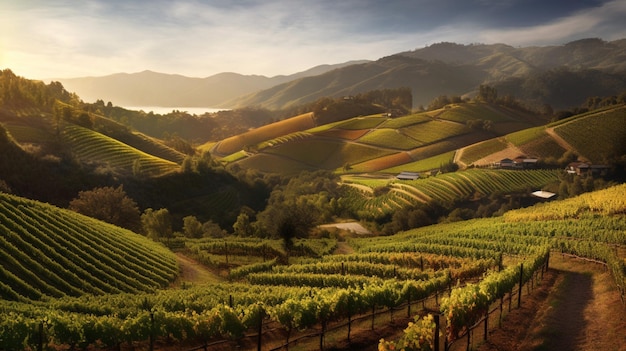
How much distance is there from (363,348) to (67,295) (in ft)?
79.0

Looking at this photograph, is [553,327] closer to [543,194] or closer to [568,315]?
[568,315]

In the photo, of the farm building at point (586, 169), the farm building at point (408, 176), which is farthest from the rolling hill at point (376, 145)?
the farm building at point (586, 169)

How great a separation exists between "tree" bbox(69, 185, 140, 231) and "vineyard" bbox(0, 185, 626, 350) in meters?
19.8

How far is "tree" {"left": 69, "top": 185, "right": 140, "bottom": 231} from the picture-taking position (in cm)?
7731

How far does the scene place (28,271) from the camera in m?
32.5

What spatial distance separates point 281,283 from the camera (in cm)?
4397

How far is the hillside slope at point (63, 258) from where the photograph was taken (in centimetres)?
3247

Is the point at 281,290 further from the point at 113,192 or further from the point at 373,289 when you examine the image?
the point at 113,192

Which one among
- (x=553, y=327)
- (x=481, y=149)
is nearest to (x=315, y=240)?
(x=553, y=327)

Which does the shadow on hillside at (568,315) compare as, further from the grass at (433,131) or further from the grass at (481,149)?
the grass at (433,131)

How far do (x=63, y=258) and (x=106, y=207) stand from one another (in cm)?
4392

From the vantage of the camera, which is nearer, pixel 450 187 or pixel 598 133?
pixel 450 187

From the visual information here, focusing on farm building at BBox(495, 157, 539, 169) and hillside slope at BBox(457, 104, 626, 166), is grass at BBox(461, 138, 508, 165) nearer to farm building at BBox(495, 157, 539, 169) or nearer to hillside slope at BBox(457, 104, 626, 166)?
hillside slope at BBox(457, 104, 626, 166)

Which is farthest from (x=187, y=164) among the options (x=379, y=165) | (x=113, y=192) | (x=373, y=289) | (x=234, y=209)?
(x=373, y=289)
